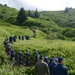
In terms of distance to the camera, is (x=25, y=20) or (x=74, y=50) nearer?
(x=74, y=50)

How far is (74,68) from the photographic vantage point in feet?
91.1

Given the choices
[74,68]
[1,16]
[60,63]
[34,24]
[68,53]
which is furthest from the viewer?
[1,16]

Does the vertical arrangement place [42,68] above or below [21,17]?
above

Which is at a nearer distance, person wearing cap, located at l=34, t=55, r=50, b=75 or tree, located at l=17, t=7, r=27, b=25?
person wearing cap, located at l=34, t=55, r=50, b=75

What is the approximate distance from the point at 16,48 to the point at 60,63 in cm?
2682

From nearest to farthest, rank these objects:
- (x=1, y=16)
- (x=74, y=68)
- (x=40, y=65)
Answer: (x=40, y=65), (x=74, y=68), (x=1, y=16)

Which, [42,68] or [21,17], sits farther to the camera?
[21,17]

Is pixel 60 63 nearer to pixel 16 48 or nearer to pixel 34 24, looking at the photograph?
pixel 16 48

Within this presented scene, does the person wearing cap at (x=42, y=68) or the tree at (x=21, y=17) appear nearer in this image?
the person wearing cap at (x=42, y=68)

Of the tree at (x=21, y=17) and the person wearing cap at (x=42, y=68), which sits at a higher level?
the person wearing cap at (x=42, y=68)

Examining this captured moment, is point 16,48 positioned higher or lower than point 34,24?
higher

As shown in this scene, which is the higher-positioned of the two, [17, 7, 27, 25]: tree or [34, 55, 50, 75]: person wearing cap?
[34, 55, 50, 75]: person wearing cap

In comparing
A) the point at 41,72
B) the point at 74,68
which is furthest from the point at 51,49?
the point at 41,72

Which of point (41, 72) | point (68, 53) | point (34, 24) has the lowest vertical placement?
point (34, 24)
